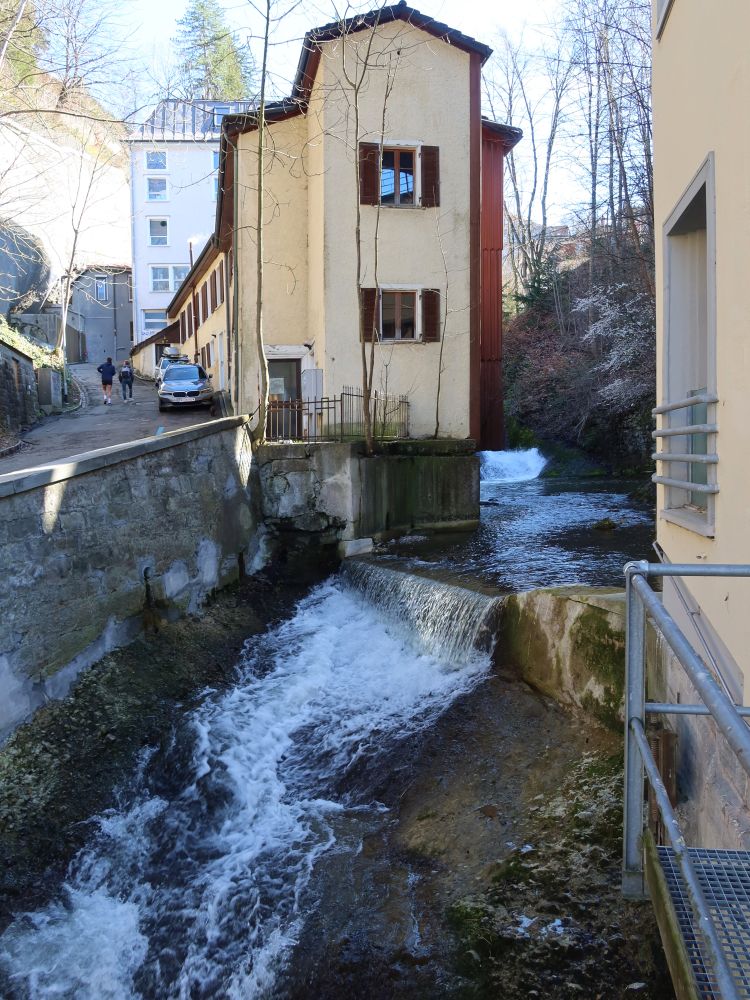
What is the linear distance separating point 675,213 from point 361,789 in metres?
4.97

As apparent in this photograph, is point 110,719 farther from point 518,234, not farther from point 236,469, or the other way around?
point 518,234

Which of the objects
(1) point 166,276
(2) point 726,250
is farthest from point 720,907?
(1) point 166,276

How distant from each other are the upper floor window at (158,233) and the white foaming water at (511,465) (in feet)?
97.2

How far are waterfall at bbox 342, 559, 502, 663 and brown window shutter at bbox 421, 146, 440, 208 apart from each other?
28.4 ft

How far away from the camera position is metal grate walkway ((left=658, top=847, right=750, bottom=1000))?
2.53 meters

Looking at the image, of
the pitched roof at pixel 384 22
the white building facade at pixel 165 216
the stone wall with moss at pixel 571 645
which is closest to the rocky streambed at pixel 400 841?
the stone wall with moss at pixel 571 645

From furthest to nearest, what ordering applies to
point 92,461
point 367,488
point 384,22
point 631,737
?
point 384,22 < point 367,488 < point 92,461 < point 631,737

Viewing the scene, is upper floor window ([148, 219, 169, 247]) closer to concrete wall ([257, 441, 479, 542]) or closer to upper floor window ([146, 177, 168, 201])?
upper floor window ([146, 177, 168, 201])

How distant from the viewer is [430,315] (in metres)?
16.7

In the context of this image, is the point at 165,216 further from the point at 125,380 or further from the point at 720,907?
the point at 720,907

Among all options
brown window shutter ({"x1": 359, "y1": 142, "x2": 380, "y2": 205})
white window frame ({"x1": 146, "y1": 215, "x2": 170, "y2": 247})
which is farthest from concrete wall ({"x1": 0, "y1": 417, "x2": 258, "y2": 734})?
white window frame ({"x1": 146, "y1": 215, "x2": 170, "y2": 247})

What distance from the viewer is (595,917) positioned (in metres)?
4.72

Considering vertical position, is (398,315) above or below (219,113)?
below

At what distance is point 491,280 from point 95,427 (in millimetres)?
10223
